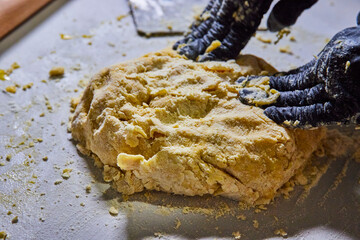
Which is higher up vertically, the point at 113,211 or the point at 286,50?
the point at 286,50

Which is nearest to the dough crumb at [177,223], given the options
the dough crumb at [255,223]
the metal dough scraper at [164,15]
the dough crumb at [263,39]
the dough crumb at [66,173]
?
the dough crumb at [255,223]

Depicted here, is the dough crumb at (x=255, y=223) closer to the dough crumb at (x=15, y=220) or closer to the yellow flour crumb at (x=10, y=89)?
the dough crumb at (x=15, y=220)

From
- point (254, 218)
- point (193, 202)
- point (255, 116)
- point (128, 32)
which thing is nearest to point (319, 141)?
point (255, 116)

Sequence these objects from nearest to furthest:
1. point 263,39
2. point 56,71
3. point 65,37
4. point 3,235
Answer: point 3,235, point 56,71, point 65,37, point 263,39

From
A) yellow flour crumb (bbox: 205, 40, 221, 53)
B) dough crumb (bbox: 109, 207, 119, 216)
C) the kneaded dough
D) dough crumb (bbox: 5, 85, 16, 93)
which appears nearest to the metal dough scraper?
yellow flour crumb (bbox: 205, 40, 221, 53)

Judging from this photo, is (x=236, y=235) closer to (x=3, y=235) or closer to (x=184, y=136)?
(x=184, y=136)

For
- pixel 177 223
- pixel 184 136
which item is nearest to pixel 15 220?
pixel 177 223

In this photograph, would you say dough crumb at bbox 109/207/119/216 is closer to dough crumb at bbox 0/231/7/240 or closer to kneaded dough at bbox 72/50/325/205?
kneaded dough at bbox 72/50/325/205
